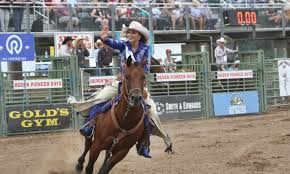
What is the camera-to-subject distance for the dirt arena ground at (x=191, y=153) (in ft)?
31.9

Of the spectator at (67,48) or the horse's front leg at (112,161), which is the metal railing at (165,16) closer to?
the spectator at (67,48)

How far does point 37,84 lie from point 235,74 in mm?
6945

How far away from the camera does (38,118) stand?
15.3 meters

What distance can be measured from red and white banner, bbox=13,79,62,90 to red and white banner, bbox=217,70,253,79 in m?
5.62

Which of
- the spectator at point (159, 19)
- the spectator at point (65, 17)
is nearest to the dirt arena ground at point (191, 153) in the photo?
the spectator at point (65, 17)

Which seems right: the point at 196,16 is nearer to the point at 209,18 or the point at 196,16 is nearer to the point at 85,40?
the point at 209,18

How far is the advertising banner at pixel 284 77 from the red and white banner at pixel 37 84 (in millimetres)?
8823

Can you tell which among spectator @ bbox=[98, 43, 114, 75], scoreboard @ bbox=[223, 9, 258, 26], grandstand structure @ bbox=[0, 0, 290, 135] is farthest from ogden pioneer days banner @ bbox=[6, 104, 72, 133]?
scoreboard @ bbox=[223, 9, 258, 26]

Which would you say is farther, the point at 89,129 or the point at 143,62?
the point at 89,129

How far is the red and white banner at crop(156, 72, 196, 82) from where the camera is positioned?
1764 cm

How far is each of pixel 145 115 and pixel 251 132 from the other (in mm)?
7244

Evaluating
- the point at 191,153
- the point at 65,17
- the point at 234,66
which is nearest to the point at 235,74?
the point at 234,66

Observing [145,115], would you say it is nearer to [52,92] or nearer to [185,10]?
[52,92]

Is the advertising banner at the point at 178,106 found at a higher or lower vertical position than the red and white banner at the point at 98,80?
lower
